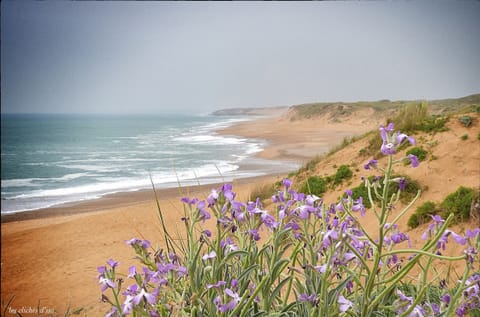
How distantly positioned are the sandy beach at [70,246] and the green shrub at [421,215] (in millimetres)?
3179

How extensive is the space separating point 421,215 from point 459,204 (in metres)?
0.56

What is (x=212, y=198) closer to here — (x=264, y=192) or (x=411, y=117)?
(x=264, y=192)

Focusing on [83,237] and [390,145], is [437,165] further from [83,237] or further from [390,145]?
[83,237]

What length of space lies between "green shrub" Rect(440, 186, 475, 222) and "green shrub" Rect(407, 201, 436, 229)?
156 mm

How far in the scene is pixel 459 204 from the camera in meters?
5.43

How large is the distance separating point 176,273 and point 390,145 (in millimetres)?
994

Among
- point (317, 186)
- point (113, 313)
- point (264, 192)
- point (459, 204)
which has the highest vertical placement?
point (113, 313)

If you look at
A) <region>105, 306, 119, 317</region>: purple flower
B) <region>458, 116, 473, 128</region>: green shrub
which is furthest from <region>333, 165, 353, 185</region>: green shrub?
<region>105, 306, 119, 317</region>: purple flower

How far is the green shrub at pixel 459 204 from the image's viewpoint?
5.28m

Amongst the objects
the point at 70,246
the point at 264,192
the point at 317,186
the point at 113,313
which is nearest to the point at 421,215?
the point at 317,186

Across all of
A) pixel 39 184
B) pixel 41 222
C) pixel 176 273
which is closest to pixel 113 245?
pixel 41 222

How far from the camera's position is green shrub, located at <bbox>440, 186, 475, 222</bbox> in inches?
208

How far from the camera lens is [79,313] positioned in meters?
4.71

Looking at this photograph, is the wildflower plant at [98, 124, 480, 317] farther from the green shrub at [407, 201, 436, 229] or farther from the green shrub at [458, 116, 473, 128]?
the green shrub at [458, 116, 473, 128]
